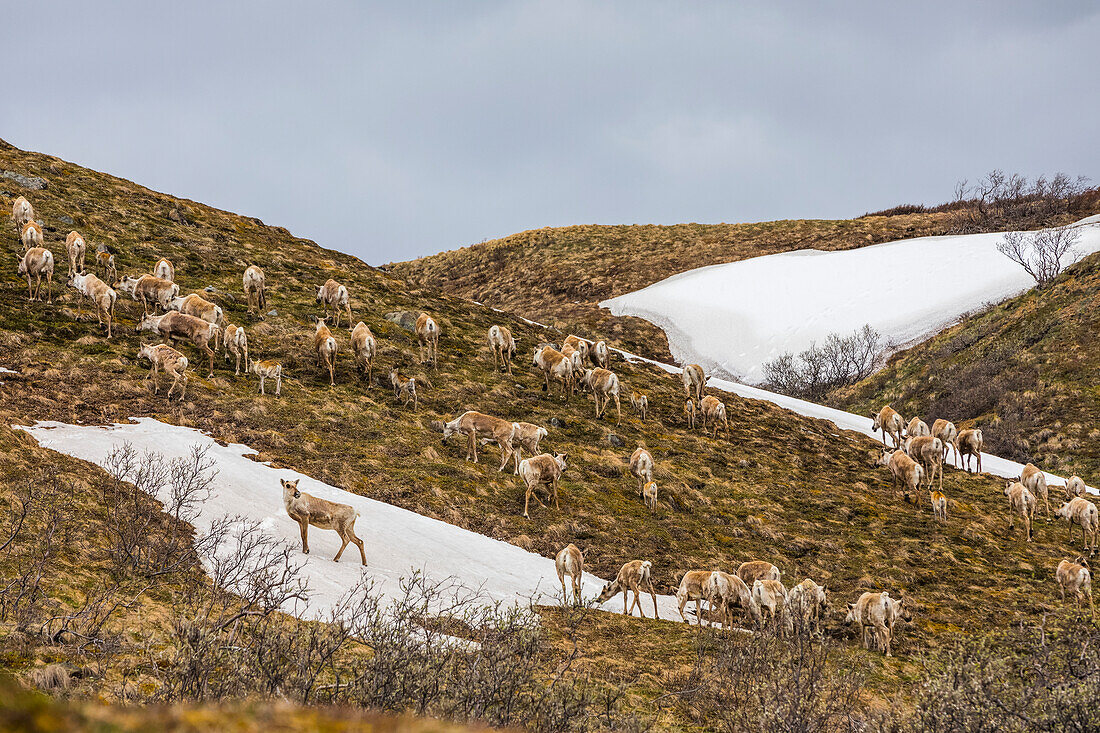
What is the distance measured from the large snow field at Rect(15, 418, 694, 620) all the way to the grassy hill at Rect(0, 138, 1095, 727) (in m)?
0.65

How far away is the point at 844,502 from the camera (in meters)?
23.0

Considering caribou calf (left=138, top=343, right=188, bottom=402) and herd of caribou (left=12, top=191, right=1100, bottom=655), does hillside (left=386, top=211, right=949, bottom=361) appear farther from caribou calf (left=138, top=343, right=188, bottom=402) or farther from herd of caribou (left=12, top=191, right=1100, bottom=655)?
caribou calf (left=138, top=343, right=188, bottom=402)

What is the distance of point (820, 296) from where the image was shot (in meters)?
58.3

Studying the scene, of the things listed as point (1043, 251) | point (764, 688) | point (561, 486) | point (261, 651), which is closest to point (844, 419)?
point (561, 486)

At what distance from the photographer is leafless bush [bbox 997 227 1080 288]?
158 feet

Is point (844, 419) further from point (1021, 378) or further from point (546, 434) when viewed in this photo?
point (546, 434)

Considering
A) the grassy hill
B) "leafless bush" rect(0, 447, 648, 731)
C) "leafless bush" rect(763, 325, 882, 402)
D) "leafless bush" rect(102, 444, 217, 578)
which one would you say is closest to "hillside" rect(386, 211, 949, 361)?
"leafless bush" rect(763, 325, 882, 402)

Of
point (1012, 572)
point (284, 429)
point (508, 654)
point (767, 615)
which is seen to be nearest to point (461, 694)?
point (508, 654)

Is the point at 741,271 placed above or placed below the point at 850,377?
above

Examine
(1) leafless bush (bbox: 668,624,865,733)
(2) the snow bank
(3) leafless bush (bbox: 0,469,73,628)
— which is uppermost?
(2) the snow bank

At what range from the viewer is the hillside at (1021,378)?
106 feet

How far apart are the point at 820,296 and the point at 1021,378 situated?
22.4 metres

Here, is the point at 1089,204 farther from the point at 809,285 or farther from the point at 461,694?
the point at 461,694

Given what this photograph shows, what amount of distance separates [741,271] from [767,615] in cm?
5470
